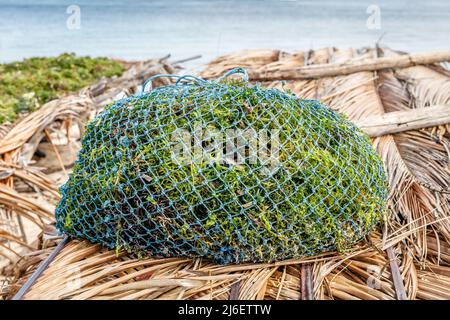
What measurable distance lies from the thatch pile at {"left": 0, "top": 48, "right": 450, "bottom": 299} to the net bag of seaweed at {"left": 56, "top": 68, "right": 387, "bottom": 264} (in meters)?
0.10

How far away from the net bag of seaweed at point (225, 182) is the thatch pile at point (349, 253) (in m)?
0.10

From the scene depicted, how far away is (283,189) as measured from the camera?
99.1 inches

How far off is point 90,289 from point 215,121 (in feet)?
3.69

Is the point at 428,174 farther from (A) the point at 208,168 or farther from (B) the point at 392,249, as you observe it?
(A) the point at 208,168

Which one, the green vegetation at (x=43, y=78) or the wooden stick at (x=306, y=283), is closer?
the wooden stick at (x=306, y=283)

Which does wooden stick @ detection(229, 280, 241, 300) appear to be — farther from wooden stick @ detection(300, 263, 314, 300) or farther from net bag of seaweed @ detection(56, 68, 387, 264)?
wooden stick @ detection(300, 263, 314, 300)

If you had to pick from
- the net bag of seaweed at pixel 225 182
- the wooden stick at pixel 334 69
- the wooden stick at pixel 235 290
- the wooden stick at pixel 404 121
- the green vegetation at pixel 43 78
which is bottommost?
the wooden stick at pixel 235 290

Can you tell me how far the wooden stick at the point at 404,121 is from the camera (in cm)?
399

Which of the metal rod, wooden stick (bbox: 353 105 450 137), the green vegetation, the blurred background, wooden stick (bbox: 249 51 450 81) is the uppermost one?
the blurred background

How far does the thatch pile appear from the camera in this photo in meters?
2.48

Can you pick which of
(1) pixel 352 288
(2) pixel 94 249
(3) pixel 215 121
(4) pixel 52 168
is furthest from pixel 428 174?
(4) pixel 52 168
